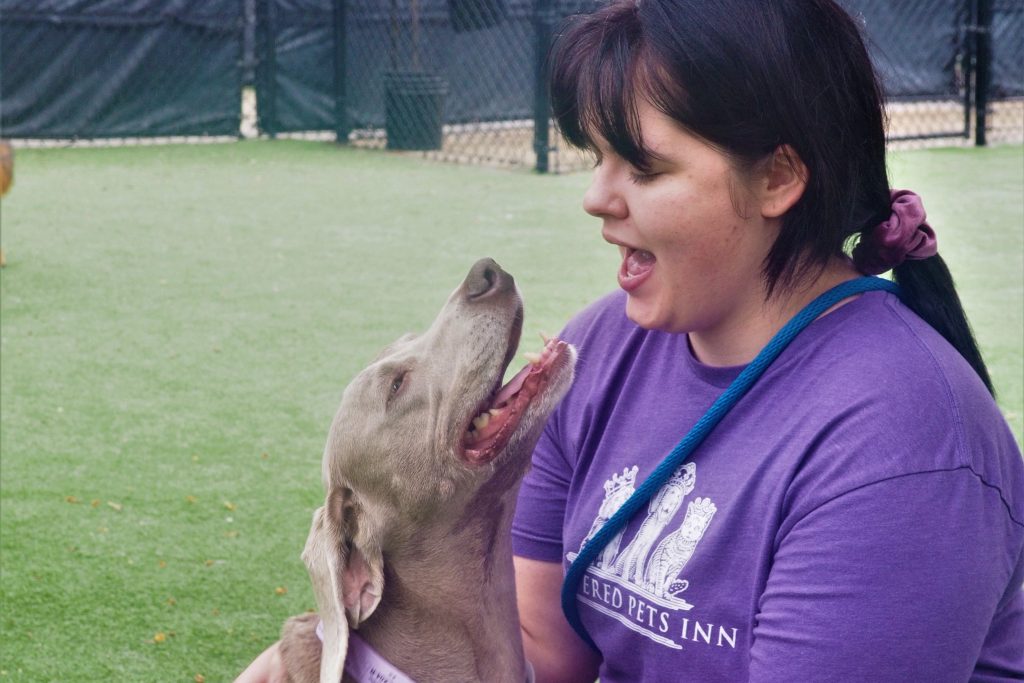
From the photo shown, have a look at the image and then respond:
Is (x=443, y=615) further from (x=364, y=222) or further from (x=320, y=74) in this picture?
(x=320, y=74)

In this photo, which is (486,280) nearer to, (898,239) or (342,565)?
(342,565)

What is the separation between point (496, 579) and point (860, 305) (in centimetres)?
86

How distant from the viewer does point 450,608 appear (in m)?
2.40

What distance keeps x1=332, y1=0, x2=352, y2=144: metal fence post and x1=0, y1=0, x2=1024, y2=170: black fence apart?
0.02m

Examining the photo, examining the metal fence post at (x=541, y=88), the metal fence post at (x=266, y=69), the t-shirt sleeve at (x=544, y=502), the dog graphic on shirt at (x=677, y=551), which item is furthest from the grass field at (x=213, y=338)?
the metal fence post at (x=266, y=69)

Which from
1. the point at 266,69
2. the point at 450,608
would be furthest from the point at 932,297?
the point at 266,69

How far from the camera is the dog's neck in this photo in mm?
2396

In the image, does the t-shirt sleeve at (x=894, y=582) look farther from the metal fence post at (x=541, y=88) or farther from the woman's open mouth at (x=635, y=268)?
the metal fence post at (x=541, y=88)

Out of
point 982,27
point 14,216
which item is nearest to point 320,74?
point 14,216

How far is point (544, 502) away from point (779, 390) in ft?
2.04

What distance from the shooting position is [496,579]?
2422 mm

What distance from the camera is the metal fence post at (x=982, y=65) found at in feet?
44.2

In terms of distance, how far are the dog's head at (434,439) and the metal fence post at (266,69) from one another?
13026mm

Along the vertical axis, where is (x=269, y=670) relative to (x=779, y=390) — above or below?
below
